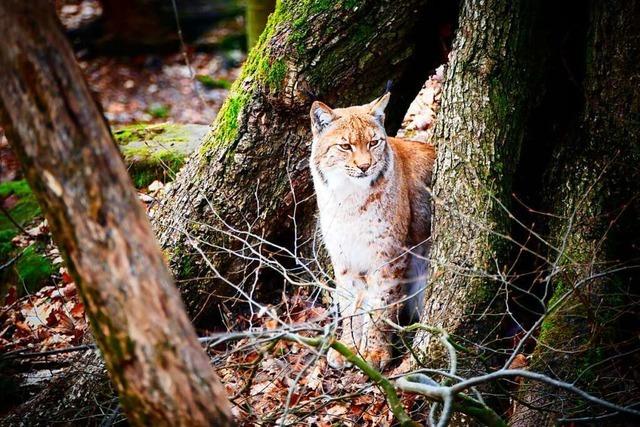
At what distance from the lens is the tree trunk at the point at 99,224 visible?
7.64 ft

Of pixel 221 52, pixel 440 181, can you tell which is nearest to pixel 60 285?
pixel 440 181

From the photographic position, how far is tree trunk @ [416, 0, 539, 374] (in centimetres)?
421

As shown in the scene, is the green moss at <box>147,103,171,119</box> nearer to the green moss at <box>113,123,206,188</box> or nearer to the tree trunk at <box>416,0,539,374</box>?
the green moss at <box>113,123,206,188</box>

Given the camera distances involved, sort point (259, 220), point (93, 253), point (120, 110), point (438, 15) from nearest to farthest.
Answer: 1. point (93, 253)
2. point (438, 15)
3. point (259, 220)
4. point (120, 110)

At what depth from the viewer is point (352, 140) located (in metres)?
4.73

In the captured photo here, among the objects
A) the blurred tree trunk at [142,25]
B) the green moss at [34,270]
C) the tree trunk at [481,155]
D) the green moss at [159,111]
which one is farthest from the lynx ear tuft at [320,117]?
the blurred tree trunk at [142,25]

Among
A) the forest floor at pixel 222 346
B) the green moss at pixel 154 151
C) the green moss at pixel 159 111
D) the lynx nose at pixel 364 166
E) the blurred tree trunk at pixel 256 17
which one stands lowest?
the forest floor at pixel 222 346

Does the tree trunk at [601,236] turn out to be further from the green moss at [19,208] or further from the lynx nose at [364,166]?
the green moss at [19,208]

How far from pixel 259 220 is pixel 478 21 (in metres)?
2.17

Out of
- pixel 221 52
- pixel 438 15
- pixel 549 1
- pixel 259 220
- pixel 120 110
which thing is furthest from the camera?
pixel 221 52

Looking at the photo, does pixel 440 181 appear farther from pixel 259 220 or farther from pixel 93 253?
pixel 93 253

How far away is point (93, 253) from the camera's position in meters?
2.42

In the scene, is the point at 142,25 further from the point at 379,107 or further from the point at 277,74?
the point at 379,107

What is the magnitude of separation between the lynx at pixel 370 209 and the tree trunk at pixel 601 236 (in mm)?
1104
